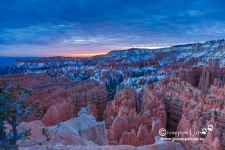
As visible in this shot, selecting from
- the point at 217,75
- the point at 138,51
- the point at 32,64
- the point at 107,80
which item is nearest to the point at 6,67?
the point at 32,64

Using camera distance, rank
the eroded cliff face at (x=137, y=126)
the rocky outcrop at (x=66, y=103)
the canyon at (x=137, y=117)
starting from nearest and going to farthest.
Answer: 1. the canyon at (x=137, y=117)
2. the eroded cliff face at (x=137, y=126)
3. the rocky outcrop at (x=66, y=103)

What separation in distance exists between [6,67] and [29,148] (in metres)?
116

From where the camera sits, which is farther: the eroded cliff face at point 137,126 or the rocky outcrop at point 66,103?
the rocky outcrop at point 66,103

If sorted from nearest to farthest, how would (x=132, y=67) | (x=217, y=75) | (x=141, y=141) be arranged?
(x=141, y=141) → (x=217, y=75) → (x=132, y=67)

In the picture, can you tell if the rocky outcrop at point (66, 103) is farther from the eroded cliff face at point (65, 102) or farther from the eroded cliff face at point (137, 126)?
the eroded cliff face at point (137, 126)

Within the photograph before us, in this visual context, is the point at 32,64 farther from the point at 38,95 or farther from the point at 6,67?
the point at 38,95

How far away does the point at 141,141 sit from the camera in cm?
1383

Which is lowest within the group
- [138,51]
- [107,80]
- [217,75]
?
[107,80]

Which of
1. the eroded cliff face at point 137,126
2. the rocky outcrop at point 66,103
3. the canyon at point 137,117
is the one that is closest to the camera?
the canyon at point 137,117

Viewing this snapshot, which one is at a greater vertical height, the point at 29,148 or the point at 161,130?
the point at 29,148

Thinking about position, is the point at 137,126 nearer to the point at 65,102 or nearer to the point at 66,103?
the point at 66,103

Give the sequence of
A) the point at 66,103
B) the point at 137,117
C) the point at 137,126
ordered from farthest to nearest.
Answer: the point at 66,103 → the point at 137,117 → the point at 137,126

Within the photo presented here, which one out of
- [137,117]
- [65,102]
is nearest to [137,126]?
[137,117]

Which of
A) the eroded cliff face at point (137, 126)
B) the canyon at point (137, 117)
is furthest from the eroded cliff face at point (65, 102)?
the eroded cliff face at point (137, 126)
